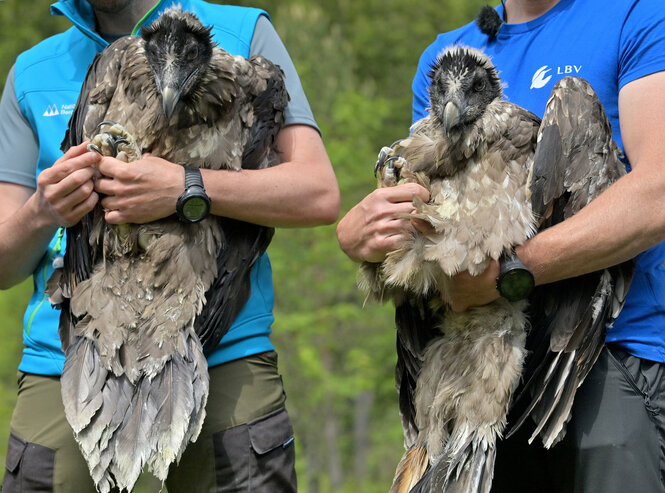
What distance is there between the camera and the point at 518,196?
117 inches

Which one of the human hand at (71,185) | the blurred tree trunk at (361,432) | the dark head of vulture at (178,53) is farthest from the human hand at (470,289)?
the blurred tree trunk at (361,432)

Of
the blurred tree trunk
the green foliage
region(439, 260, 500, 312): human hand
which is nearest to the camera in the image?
region(439, 260, 500, 312): human hand

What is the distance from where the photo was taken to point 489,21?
325 centimetres

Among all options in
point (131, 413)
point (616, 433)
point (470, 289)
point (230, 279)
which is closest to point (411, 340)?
point (470, 289)

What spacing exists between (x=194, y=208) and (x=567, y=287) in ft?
4.40

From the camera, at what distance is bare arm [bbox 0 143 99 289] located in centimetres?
288

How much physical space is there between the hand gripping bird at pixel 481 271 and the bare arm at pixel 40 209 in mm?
1079

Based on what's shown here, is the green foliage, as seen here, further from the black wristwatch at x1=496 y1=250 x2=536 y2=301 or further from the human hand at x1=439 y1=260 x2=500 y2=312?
the black wristwatch at x1=496 y1=250 x2=536 y2=301

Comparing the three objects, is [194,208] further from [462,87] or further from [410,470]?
[410,470]

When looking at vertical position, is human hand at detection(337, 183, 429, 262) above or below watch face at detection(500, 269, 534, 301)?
above

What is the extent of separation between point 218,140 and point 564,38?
134 centimetres

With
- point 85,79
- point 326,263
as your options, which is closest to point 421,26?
point 326,263

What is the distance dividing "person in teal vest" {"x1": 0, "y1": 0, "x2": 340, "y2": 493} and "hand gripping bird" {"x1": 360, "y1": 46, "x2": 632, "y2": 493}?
1.36 feet

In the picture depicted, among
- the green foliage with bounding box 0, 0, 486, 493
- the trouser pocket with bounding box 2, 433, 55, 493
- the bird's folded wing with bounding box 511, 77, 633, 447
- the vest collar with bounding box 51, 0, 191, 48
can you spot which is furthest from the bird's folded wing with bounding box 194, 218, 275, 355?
the green foliage with bounding box 0, 0, 486, 493
